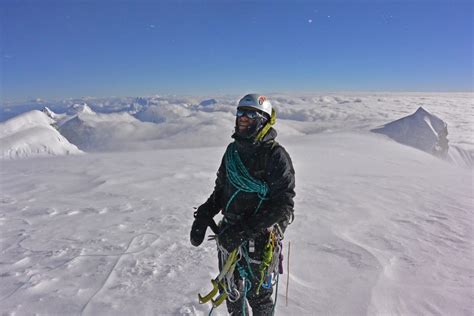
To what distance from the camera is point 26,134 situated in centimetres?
4216

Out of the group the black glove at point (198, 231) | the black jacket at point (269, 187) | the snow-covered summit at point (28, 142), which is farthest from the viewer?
the snow-covered summit at point (28, 142)

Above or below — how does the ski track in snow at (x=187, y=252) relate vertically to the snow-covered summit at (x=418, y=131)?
above

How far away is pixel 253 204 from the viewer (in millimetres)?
3205

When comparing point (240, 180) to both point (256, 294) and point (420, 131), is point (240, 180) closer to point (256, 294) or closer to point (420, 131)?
point (256, 294)

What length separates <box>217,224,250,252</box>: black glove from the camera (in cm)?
302

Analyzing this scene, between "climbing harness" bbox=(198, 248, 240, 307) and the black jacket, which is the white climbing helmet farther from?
"climbing harness" bbox=(198, 248, 240, 307)

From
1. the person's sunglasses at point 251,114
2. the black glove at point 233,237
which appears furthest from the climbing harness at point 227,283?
the person's sunglasses at point 251,114

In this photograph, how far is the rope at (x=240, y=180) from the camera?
3.09 meters

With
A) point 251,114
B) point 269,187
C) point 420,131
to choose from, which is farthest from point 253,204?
point 420,131

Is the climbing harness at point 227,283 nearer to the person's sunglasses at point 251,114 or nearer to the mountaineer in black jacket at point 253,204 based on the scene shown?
the mountaineer in black jacket at point 253,204

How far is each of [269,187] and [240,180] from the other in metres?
0.31

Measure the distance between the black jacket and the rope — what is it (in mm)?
35

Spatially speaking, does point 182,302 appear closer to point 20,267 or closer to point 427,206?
point 20,267

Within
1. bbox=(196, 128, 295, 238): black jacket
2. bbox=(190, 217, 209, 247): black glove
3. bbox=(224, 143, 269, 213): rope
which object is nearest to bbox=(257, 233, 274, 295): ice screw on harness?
bbox=(196, 128, 295, 238): black jacket
